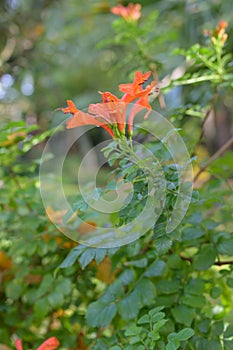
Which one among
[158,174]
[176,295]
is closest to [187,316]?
[176,295]

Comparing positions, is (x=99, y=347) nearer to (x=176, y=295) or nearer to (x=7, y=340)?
(x=176, y=295)

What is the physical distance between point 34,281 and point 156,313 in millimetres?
433

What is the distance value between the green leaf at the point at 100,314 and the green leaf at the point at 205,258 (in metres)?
0.13

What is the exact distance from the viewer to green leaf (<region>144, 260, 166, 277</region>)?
2.31 ft

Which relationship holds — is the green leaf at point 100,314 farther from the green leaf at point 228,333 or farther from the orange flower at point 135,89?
the orange flower at point 135,89

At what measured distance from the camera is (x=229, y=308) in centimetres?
82

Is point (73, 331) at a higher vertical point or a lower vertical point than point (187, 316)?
lower

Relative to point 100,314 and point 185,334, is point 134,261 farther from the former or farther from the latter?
point 185,334

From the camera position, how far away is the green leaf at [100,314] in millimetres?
653

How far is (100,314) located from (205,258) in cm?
17

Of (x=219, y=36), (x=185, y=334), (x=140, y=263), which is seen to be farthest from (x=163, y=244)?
(x=219, y=36)

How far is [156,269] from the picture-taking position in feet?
2.32

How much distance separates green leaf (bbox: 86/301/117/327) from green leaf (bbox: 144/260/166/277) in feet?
0.23

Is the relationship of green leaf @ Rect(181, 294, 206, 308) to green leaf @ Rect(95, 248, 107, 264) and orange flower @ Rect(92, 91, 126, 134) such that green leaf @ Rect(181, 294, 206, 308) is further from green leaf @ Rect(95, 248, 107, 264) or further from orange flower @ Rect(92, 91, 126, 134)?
orange flower @ Rect(92, 91, 126, 134)
